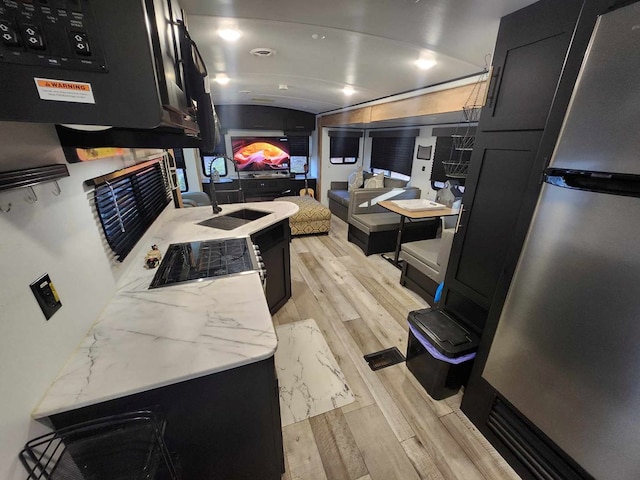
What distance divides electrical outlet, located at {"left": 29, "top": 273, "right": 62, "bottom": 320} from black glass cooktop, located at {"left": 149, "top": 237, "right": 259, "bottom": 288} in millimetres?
455

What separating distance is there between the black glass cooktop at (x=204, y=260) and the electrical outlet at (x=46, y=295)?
46 cm

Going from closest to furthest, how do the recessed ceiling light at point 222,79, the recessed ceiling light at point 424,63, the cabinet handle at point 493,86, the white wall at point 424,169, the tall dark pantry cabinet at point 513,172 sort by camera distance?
the tall dark pantry cabinet at point 513,172, the cabinet handle at point 493,86, the recessed ceiling light at point 424,63, the recessed ceiling light at point 222,79, the white wall at point 424,169

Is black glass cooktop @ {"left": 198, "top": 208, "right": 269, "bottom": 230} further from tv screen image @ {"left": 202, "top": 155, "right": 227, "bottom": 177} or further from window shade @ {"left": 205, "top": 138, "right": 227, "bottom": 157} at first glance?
tv screen image @ {"left": 202, "top": 155, "right": 227, "bottom": 177}

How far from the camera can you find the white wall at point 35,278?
64 cm

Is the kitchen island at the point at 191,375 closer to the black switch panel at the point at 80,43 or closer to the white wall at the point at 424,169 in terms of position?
the black switch panel at the point at 80,43

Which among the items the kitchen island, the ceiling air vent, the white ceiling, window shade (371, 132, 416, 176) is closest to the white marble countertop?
the kitchen island

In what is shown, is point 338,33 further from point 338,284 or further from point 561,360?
point 338,284

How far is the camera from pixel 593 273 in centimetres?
92

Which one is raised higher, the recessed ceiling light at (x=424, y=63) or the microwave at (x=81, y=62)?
the recessed ceiling light at (x=424, y=63)

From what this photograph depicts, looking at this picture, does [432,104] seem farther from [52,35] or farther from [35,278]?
[35,278]

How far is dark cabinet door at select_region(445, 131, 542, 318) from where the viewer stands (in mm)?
1261

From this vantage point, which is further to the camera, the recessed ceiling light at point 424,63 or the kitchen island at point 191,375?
the recessed ceiling light at point 424,63

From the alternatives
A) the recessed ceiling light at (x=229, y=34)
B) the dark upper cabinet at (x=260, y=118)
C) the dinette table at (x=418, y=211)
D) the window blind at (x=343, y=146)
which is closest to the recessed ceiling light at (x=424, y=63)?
the recessed ceiling light at (x=229, y=34)

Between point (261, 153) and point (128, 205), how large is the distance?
15.9ft
